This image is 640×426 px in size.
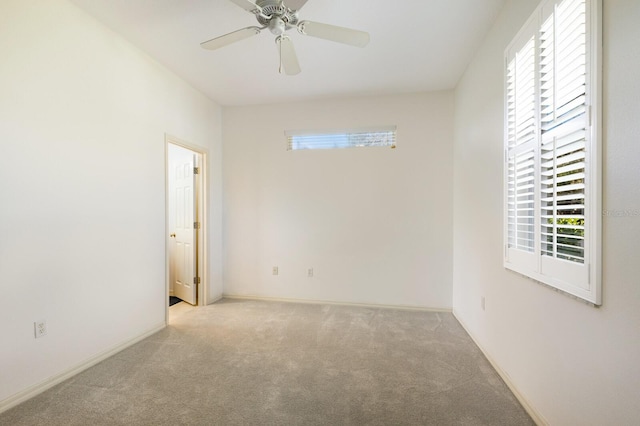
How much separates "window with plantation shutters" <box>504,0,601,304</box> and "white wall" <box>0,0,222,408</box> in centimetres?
316

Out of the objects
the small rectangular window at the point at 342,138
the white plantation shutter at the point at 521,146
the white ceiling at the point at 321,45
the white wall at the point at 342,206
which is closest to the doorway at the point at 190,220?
the white wall at the point at 342,206

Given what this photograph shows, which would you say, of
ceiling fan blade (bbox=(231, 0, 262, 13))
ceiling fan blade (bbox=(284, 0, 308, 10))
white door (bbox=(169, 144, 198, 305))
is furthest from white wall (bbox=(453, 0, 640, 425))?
white door (bbox=(169, 144, 198, 305))

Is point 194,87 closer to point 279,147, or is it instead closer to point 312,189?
point 279,147

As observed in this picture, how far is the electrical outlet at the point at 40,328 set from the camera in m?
1.92

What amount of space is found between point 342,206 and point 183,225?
2.25m

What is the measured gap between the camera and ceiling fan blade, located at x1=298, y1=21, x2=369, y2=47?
1769 mm

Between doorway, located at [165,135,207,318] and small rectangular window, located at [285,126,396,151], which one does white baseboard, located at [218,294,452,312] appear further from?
small rectangular window, located at [285,126,396,151]

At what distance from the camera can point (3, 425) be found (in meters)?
1.64

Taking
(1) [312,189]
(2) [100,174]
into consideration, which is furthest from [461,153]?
(2) [100,174]

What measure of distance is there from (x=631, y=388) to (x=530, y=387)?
2.73ft

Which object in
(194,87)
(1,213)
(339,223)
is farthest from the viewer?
(339,223)

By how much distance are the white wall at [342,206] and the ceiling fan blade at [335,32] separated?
1.98 metres

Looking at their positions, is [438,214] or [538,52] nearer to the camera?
[538,52]

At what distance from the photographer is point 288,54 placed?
2031 mm
